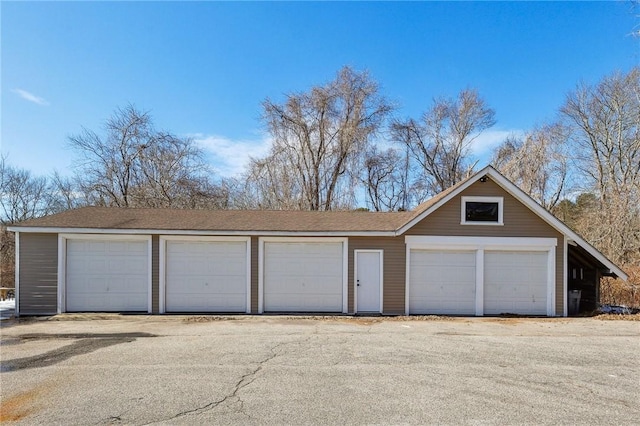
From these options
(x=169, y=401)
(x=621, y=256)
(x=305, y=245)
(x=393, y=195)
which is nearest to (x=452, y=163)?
(x=393, y=195)

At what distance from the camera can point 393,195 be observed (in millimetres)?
32031

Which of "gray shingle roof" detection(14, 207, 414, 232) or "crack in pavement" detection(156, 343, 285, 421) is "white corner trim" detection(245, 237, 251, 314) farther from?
"crack in pavement" detection(156, 343, 285, 421)

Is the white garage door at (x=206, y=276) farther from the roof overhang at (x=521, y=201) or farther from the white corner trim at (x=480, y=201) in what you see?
the white corner trim at (x=480, y=201)

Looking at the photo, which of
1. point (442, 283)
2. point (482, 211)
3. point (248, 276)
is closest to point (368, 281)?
Answer: point (442, 283)

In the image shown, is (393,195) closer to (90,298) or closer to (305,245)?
(305,245)

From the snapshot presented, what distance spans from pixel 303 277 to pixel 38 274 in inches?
322

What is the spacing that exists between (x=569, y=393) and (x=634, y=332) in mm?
6663

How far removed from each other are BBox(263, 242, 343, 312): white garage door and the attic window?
424 centimetres

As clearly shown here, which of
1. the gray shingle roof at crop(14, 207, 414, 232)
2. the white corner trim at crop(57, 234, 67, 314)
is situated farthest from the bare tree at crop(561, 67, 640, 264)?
the white corner trim at crop(57, 234, 67, 314)

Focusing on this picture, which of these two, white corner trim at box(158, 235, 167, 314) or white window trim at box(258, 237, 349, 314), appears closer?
white corner trim at box(158, 235, 167, 314)

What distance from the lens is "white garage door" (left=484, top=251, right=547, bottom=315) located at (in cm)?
1287

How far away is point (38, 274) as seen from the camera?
12.2 meters

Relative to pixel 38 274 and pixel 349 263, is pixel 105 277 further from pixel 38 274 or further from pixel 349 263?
pixel 349 263

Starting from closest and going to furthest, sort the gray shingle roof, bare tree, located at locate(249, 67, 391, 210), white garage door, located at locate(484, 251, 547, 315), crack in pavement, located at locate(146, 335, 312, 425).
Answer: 1. crack in pavement, located at locate(146, 335, 312, 425)
2. the gray shingle roof
3. white garage door, located at locate(484, 251, 547, 315)
4. bare tree, located at locate(249, 67, 391, 210)
